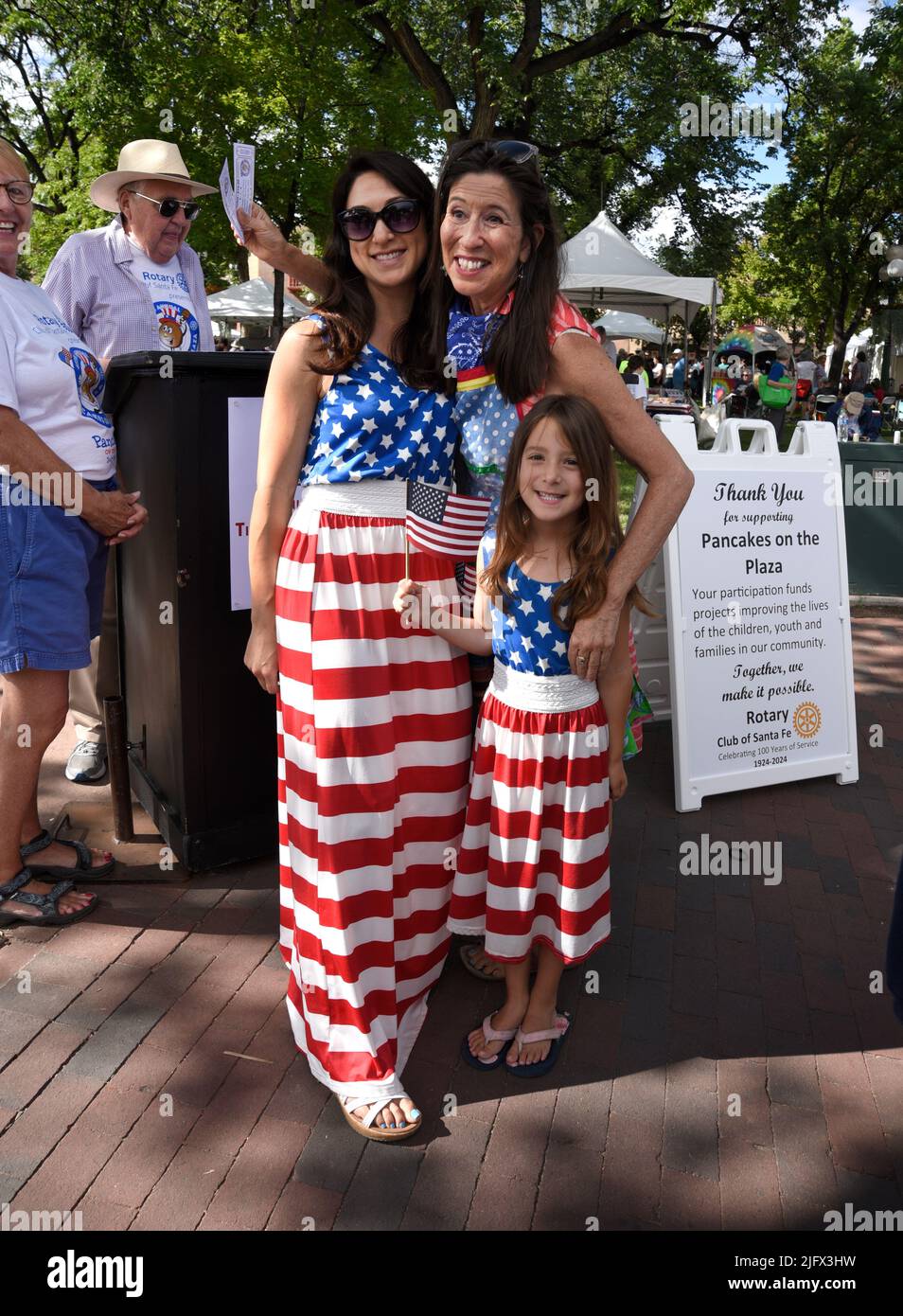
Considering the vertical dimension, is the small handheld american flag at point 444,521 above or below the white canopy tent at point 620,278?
below

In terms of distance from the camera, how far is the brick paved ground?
2.14 metres

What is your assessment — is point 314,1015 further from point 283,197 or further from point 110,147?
point 110,147

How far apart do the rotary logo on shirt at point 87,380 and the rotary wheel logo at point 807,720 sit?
315 centimetres

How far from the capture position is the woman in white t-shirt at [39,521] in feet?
9.14

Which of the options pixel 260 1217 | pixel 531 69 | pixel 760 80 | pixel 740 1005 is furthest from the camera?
pixel 760 80

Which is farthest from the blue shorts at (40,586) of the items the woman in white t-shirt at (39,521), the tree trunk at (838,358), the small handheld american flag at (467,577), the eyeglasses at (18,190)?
the tree trunk at (838,358)

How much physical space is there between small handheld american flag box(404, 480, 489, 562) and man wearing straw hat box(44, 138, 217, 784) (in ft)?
5.30

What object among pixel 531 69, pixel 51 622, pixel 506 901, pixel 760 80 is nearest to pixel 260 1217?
pixel 506 901

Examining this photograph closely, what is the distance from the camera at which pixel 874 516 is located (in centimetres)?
747

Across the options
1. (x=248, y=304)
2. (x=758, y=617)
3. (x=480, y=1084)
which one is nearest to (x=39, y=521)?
(x=480, y=1084)

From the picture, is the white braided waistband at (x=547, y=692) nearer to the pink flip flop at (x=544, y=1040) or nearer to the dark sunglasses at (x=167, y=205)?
the pink flip flop at (x=544, y=1040)

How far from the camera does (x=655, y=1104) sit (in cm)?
244

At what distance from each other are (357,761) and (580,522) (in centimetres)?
79
